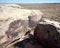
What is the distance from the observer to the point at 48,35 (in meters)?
4.57

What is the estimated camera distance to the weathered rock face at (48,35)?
4.31 m

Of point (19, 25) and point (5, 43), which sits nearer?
point (5, 43)

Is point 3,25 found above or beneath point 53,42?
above

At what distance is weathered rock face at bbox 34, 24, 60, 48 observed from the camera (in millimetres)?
4312

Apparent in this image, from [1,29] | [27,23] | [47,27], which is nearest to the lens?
[1,29]

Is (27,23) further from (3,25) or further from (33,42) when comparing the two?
(3,25)

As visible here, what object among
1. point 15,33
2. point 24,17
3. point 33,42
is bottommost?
point 33,42

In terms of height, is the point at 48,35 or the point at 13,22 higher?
the point at 13,22

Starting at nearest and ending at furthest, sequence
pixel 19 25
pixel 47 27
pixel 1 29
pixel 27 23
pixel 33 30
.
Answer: pixel 1 29
pixel 47 27
pixel 19 25
pixel 27 23
pixel 33 30

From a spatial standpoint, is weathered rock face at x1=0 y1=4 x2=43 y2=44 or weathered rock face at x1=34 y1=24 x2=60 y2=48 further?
weathered rock face at x1=0 y1=4 x2=43 y2=44

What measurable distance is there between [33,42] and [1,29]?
1.12 meters

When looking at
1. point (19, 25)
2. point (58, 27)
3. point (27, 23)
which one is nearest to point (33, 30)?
point (27, 23)

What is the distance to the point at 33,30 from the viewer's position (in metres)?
5.63

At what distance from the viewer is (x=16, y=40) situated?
5035 millimetres
